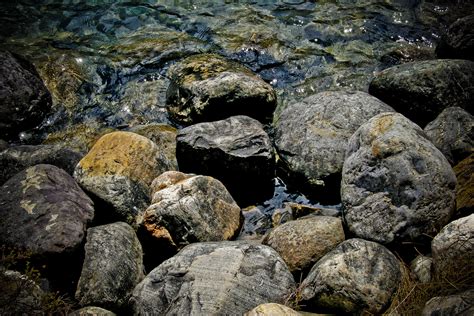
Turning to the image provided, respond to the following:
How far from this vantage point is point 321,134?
231 inches

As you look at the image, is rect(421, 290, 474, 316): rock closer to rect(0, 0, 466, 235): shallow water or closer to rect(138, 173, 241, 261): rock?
rect(138, 173, 241, 261): rock

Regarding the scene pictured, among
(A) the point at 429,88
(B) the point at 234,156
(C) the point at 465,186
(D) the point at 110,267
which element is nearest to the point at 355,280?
(C) the point at 465,186

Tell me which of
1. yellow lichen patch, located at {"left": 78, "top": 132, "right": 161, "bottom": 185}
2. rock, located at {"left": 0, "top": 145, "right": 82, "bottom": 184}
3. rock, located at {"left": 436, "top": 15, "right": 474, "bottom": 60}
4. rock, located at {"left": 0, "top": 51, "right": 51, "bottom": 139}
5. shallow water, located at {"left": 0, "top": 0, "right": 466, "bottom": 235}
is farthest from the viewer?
shallow water, located at {"left": 0, "top": 0, "right": 466, "bottom": 235}

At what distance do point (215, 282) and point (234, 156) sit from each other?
2058 mm

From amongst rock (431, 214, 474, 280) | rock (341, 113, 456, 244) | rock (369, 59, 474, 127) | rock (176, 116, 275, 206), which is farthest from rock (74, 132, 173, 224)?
rock (369, 59, 474, 127)

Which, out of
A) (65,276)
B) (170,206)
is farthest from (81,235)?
(170,206)

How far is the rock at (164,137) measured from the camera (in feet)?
20.2

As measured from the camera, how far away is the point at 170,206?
4930 mm

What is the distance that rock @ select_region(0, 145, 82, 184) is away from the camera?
18.9 feet

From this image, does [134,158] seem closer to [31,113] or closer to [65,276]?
[65,276]

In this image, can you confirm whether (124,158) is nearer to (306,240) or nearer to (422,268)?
(306,240)

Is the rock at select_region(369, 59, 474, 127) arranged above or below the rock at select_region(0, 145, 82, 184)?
above

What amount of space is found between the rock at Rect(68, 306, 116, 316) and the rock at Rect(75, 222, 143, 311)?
0.34 feet

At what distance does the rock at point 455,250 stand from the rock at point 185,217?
7.58 feet
